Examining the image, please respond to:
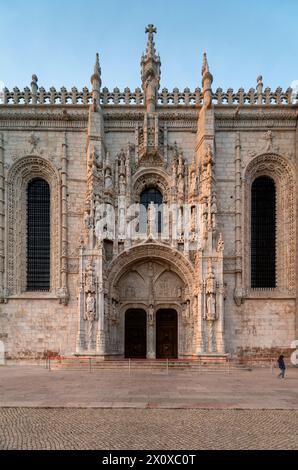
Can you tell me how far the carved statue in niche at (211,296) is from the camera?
68.2 ft

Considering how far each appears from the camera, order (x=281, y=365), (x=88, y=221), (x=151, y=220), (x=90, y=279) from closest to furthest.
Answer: (x=281, y=365) → (x=90, y=279) → (x=88, y=221) → (x=151, y=220)

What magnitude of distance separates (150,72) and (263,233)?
12.0 m

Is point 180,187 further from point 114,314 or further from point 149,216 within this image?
point 114,314

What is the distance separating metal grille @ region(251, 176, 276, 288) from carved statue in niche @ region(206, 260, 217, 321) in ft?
12.2

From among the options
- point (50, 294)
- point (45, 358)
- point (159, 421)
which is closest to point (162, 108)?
point (50, 294)

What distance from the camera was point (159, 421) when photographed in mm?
8852

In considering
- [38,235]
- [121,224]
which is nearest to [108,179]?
[121,224]

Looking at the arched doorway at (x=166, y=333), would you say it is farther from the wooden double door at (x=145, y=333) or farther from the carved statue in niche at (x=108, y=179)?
the carved statue in niche at (x=108, y=179)

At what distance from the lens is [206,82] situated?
23641mm

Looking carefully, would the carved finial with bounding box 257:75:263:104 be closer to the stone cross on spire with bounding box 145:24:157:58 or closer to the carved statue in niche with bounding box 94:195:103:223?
the stone cross on spire with bounding box 145:24:157:58

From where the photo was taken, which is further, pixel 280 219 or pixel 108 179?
pixel 280 219
